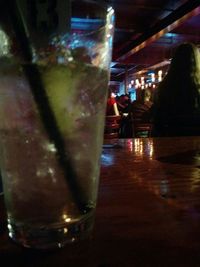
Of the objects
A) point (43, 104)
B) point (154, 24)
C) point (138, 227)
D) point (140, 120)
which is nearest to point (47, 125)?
point (43, 104)

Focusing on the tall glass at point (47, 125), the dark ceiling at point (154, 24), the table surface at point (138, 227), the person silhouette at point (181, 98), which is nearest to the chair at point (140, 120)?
the person silhouette at point (181, 98)

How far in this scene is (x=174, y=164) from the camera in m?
0.87

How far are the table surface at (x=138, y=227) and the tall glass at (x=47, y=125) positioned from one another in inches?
1.0

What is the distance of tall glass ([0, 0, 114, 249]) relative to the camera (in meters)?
0.36

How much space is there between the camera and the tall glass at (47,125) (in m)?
0.36

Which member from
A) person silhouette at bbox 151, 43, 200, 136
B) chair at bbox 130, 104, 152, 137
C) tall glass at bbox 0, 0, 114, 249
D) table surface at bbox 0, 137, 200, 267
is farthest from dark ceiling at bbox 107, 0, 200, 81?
tall glass at bbox 0, 0, 114, 249

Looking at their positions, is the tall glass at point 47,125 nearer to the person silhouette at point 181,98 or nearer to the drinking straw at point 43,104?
the drinking straw at point 43,104

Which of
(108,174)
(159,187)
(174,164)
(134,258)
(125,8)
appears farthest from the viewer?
(125,8)

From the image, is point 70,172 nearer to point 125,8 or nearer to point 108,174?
point 108,174

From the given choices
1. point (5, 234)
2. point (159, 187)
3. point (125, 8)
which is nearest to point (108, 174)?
point (159, 187)

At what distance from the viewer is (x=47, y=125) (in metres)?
0.37

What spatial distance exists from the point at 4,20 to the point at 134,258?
0.30 meters

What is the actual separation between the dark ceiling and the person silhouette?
1.53 metres

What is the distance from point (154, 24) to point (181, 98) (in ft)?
17.5
